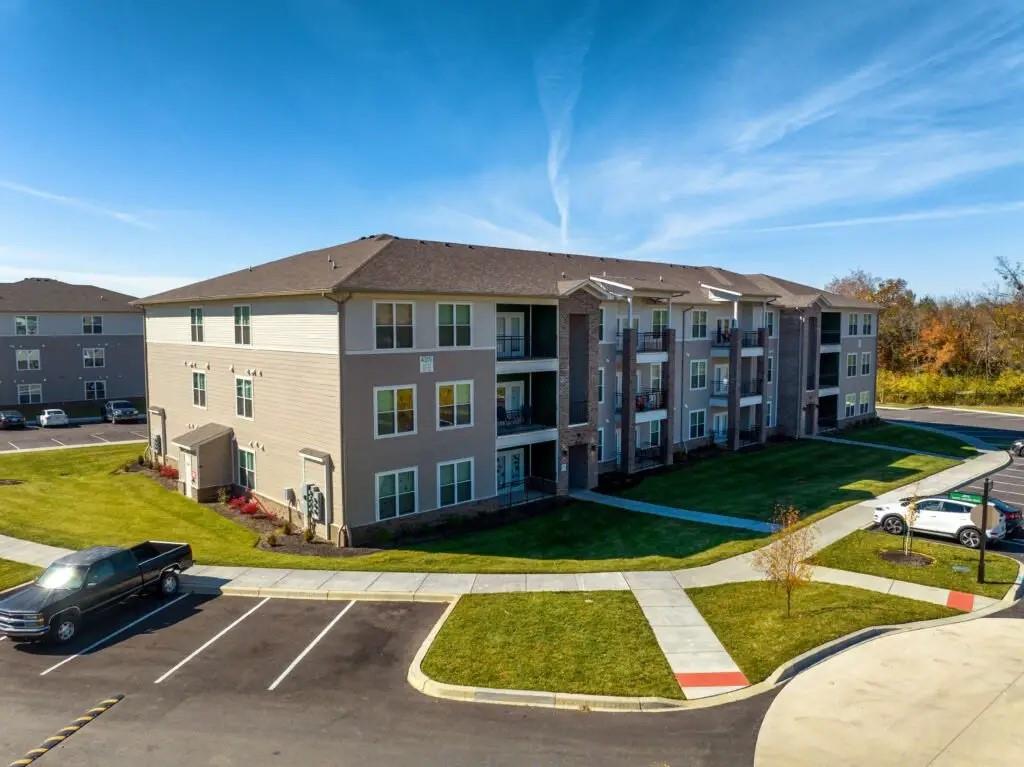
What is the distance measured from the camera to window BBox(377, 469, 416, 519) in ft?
79.5

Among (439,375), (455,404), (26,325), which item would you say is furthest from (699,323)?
(26,325)

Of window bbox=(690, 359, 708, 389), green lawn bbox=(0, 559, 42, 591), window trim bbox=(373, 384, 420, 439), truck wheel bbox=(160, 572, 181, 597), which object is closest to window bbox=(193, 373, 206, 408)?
green lawn bbox=(0, 559, 42, 591)

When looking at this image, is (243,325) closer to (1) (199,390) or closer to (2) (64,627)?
(1) (199,390)

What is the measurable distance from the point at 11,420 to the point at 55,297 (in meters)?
13.6

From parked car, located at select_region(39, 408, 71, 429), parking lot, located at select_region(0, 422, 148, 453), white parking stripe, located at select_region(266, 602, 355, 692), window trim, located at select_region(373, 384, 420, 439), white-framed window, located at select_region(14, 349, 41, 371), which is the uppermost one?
white-framed window, located at select_region(14, 349, 41, 371)

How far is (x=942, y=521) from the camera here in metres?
23.5

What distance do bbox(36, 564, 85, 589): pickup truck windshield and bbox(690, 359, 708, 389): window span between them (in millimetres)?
31411

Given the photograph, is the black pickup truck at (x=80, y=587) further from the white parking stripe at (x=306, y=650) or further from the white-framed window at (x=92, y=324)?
the white-framed window at (x=92, y=324)

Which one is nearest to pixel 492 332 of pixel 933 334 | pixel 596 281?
pixel 596 281

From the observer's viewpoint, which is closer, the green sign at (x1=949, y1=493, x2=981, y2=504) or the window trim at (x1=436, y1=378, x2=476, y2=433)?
the green sign at (x1=949, y1=493, x2=981, y2=504)

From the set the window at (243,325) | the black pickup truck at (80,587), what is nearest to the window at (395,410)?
the black pickup truck at (80,587)

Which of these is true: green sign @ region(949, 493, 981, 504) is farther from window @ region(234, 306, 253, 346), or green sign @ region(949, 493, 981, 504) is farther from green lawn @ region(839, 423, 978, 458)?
window @ region(234, 306, 253, 346)

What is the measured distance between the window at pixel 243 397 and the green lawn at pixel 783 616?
787 inches

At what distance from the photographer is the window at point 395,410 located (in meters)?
24.0
